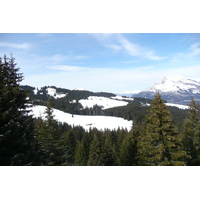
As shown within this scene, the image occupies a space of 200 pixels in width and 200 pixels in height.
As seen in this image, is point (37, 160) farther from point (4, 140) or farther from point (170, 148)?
point (170, 148)

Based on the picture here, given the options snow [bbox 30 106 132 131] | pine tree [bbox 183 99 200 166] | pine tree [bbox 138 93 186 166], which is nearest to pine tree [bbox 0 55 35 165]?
pine tree [bbox 138 93 186 166]

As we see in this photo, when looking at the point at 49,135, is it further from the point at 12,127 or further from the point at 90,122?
the point at 90,122

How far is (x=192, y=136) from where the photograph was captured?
14.8 meters

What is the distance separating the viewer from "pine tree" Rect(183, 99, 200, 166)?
1392 cm

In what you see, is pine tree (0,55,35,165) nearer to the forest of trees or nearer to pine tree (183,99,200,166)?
the forest of trees

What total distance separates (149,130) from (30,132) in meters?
9.32

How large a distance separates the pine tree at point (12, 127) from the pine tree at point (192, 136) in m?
14.8

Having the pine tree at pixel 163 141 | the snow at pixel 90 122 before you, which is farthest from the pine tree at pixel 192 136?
the snow at pixel 90 122

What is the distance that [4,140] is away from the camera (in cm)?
759

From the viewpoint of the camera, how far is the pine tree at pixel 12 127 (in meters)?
7.45

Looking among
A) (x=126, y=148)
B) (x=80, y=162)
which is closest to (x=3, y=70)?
(x=126, y=148)

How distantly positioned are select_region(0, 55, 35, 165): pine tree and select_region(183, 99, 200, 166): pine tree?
14.8 meters

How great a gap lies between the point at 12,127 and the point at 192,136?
54.6 ft

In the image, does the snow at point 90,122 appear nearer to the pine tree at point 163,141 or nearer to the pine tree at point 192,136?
the pine tree at point 192,136
